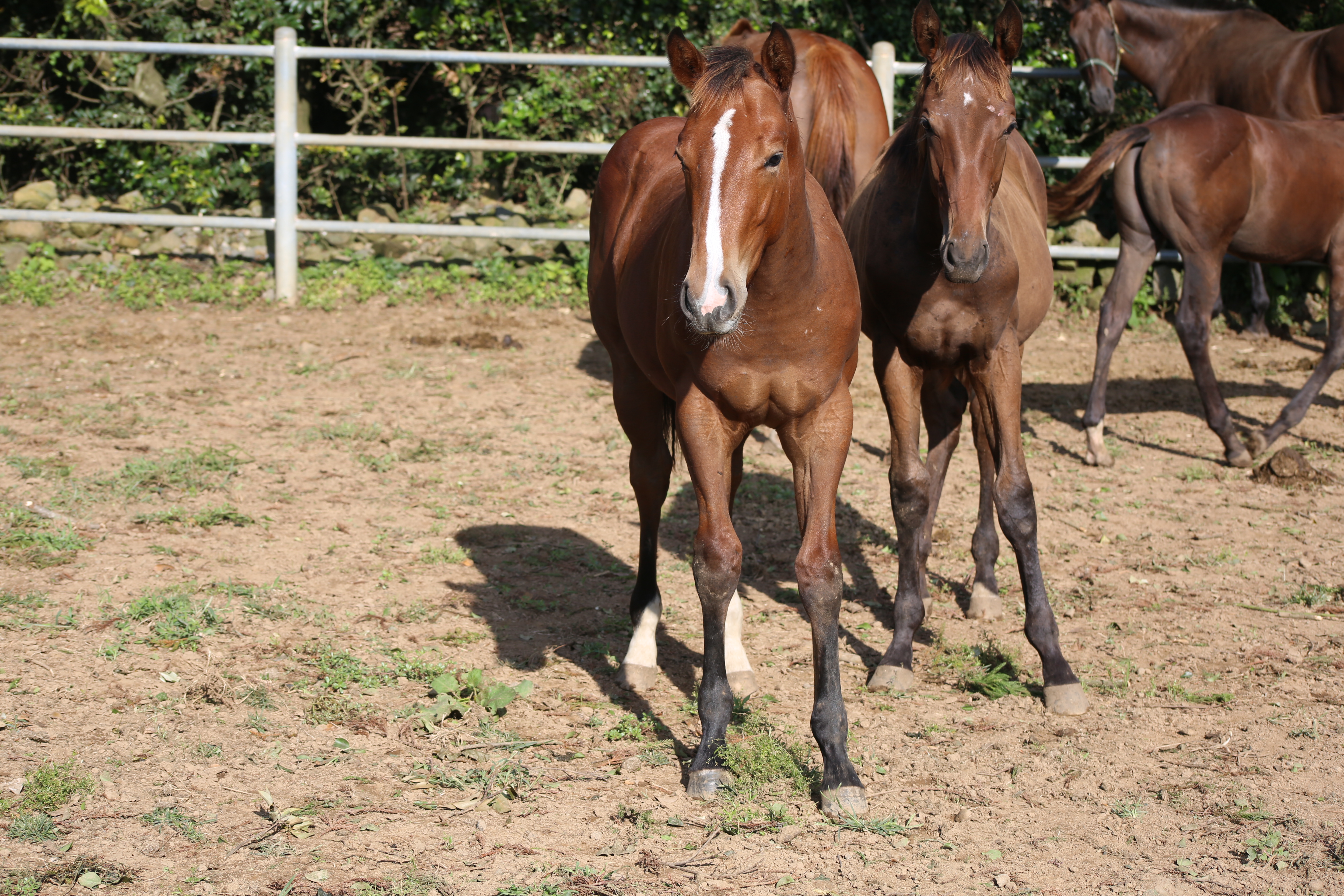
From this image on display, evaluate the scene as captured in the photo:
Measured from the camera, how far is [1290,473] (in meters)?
5.79

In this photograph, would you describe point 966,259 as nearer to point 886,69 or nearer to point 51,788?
point 51,788

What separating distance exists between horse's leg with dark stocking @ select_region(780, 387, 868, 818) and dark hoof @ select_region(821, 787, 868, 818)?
0.07 metres

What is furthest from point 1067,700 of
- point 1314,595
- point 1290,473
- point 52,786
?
point 1290,473

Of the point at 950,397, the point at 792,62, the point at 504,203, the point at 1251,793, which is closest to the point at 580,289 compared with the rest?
the point at 504,203

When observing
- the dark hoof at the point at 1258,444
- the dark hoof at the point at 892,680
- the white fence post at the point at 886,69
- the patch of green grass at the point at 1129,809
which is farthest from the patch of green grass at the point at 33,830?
the white fence post at the point at 886,69

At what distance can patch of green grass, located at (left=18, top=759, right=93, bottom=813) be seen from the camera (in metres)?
2.72

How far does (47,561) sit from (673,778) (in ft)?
8.60

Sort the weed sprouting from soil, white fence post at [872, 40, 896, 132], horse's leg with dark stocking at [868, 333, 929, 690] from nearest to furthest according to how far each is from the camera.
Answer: the weed sprouting from soil, horse's leg with dark stocking at [868, 333, 929, 690], white fence post at [872, 40, 896, 132]

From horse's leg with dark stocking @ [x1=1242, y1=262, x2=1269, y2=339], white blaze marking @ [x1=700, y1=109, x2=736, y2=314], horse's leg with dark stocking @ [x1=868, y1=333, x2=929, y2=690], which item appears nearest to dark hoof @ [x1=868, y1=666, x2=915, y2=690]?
horse's leg with dark stocking @ [x1=868, y1=333, x2=929, y2=690]

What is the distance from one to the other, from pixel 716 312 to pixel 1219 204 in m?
5.02

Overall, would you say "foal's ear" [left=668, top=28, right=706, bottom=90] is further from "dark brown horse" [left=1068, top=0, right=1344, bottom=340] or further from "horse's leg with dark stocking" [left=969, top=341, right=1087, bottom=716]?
"dark brown horse" [left=1068, top=0, right=1344, bottom=340]

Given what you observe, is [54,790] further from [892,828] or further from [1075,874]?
[1075,874]

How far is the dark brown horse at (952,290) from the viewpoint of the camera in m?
3.25

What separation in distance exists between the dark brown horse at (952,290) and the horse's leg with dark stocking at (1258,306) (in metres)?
5.14
